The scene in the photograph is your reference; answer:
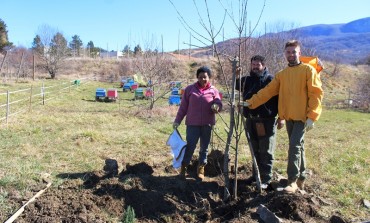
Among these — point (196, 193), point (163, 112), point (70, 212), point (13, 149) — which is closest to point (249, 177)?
point (196, 193)

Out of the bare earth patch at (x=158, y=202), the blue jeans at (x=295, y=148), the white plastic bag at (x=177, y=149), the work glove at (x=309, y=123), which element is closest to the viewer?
the bare earth patch at (x=158, y=202)

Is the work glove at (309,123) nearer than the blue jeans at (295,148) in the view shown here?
Yes

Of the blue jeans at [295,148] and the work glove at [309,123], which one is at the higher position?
the work glove at [309,123]

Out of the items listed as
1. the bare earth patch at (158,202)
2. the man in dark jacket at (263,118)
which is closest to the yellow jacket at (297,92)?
the man in dark jacket at (263,118)

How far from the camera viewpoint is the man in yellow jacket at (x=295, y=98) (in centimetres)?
363

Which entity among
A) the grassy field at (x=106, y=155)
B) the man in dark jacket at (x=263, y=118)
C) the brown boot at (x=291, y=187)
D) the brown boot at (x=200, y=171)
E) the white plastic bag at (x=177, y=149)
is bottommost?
the grassy field at (x=106, y=155)

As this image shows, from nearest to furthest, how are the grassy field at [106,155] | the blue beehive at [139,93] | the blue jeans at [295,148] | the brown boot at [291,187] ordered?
the brown boot at [291,187]
the blue jeans at [295,148]
the grassy field at [106,155]
the blue beehive at [139,93]

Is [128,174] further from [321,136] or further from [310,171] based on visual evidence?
[321,136]

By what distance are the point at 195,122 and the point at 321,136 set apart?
6.39 m

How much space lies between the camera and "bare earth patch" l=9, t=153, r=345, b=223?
3.41 m

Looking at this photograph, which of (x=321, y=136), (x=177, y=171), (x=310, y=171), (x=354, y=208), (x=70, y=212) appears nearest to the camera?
(x=70, y=212)

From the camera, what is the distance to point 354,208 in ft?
13.3

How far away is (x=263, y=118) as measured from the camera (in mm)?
4207

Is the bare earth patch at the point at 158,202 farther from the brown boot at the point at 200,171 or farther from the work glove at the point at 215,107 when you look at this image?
the work glove at the point at 215,107
